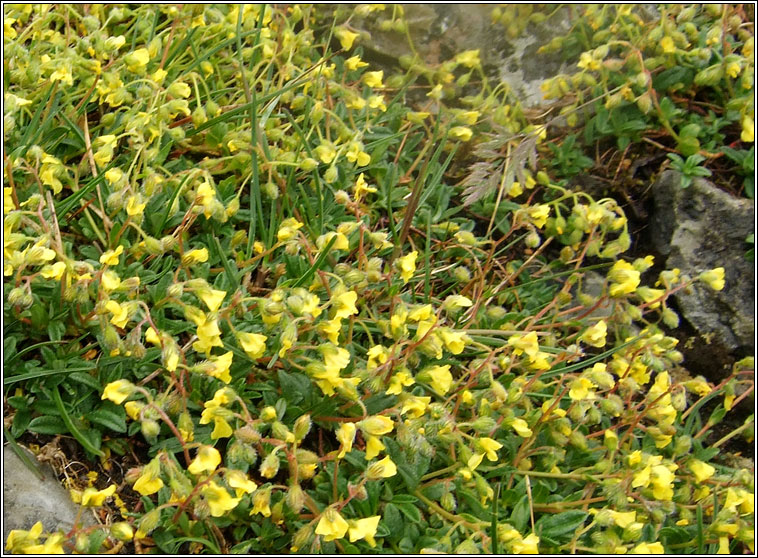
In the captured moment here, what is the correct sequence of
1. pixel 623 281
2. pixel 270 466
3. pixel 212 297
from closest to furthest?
pixel 270 466
pixel 212 297
pixel 623 281

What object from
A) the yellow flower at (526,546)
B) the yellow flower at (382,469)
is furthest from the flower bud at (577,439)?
the yellow flower at (382,469)

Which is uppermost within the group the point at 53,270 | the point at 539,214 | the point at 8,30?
the point at 8,30

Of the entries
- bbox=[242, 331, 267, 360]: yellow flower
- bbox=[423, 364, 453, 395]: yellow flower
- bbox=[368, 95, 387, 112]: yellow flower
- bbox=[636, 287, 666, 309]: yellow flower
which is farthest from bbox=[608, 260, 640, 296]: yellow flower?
bbox=[242, 331, 267, 360]: yellow flower

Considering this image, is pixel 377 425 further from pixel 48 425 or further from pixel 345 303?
pixel 48 425

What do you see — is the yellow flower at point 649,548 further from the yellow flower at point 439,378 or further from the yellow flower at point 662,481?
the yellow flower at point 439,378

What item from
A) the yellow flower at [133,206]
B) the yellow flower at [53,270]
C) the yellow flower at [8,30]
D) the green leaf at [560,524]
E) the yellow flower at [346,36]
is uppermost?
the yellow flower at [8,30]

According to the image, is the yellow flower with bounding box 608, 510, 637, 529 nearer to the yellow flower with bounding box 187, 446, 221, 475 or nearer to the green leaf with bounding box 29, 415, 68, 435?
the yellow flower with bounding box 187, 446, 221, 475

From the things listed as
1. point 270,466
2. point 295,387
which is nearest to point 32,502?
point 270,466
